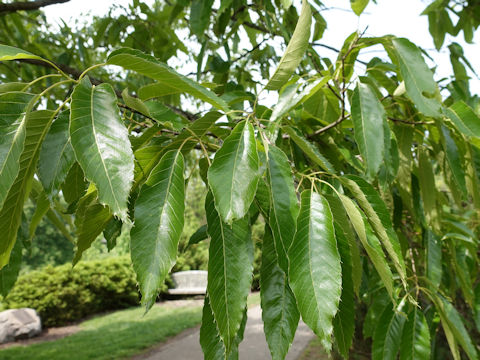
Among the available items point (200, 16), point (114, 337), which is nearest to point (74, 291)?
point (114, 337)

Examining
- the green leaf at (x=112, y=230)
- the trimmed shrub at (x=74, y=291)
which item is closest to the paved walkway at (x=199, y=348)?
the trimmed shrub at (x=74, y=291)

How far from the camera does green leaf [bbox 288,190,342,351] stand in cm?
53

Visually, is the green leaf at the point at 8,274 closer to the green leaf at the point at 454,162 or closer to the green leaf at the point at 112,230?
the green leaf at the point at 112,230

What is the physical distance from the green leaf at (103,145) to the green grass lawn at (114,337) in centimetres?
598

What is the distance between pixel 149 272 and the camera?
51 cm

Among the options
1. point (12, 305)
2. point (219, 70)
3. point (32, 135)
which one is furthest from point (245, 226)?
point (12, 305)

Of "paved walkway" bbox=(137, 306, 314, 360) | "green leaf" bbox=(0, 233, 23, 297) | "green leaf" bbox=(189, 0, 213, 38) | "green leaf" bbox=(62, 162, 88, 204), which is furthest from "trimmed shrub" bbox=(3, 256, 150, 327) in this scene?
"green leaf" bbox=(62, 162, 88, 204)

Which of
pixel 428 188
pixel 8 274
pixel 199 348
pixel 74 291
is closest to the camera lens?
pixel 8 274

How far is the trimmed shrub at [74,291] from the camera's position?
791 centimetres

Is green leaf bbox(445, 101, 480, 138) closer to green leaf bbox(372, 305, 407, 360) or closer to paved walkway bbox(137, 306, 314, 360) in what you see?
green leaf bbox(372, 305, 407, 360)

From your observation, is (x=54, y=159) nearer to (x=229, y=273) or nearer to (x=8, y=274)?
(x=229, y=273)

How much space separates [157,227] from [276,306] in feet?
0.76

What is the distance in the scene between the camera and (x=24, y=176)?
61 centimetres

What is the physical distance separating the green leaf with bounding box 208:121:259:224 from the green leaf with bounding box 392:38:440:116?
0.39 m
